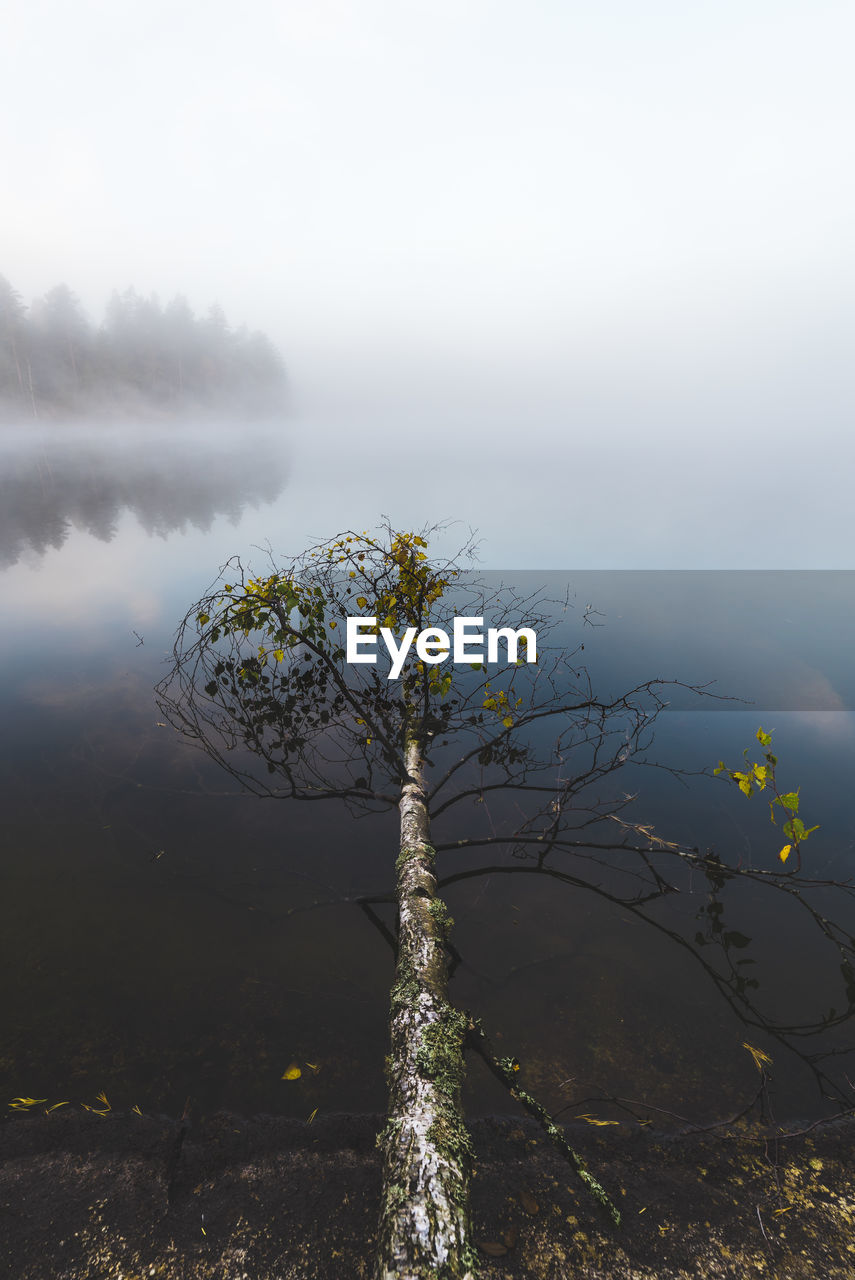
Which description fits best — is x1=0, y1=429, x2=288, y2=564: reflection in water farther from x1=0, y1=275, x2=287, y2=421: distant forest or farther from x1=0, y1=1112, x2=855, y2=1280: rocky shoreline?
x1=0, y1=275, x2=287, y2=421: distant forest

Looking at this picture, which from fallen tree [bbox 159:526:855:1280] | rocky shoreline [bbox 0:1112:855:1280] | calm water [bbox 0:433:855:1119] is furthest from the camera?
calm water [bbox 0:433:855:1119]

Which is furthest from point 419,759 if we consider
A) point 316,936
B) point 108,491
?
point 108,491

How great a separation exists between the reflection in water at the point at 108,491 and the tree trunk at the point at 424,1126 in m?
16.3

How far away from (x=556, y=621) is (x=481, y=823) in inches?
277

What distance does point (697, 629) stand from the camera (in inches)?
480

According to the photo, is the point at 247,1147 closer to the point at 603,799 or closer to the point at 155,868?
the point at 155,868

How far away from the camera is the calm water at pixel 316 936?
3.16 meters

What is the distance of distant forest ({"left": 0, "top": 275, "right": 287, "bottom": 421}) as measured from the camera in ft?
220

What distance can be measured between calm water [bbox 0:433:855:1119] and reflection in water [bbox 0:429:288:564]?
11.8m

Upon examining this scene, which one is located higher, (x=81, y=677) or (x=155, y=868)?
(x=81, y=677)

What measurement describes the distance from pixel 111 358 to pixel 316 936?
9681 centimetres

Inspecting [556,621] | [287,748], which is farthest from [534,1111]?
[556,621]

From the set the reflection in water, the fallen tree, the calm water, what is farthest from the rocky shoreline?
the reflection in water

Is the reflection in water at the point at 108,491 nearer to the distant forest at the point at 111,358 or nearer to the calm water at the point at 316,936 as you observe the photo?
the calm water at the point at 316,936
